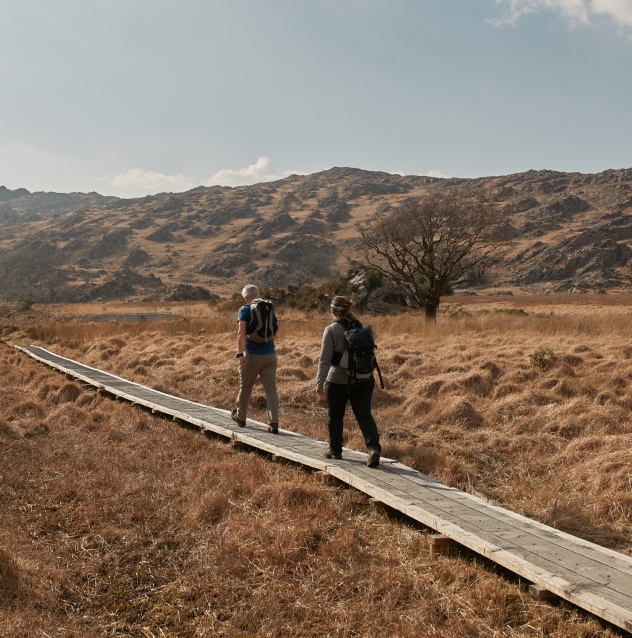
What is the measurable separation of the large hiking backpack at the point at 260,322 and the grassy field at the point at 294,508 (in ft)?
5.47

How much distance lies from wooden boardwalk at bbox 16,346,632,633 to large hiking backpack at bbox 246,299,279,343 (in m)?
1.45

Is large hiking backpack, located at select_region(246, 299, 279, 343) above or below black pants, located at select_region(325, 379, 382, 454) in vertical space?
above

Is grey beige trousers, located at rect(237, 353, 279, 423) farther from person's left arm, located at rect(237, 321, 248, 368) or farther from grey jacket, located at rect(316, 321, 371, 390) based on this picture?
grey jacket, located at rect(316, 321, 371, 390)

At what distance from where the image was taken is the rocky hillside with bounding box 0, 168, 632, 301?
263 feet

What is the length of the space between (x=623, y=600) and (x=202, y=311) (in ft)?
137

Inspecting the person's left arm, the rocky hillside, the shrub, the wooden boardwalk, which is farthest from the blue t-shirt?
the rocky hillside

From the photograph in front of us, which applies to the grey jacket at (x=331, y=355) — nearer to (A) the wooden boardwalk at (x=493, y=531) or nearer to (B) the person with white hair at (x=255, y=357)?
(A) the wooden boardwalk at (x=493, y=531)

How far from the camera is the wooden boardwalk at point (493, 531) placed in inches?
140

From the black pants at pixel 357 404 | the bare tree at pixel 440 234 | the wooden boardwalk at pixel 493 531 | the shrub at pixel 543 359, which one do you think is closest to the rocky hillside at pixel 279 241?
the bare tree at pixel 440 234

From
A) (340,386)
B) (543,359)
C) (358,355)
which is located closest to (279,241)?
(543,359)

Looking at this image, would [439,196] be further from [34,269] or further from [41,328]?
[34,269]

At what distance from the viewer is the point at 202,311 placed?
43.5 m

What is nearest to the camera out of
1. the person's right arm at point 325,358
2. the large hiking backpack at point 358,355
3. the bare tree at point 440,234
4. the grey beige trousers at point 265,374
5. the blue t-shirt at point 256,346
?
the large hiking backpack at point 358,355

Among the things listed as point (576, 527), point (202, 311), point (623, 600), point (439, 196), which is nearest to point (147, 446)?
point (576, 527)
